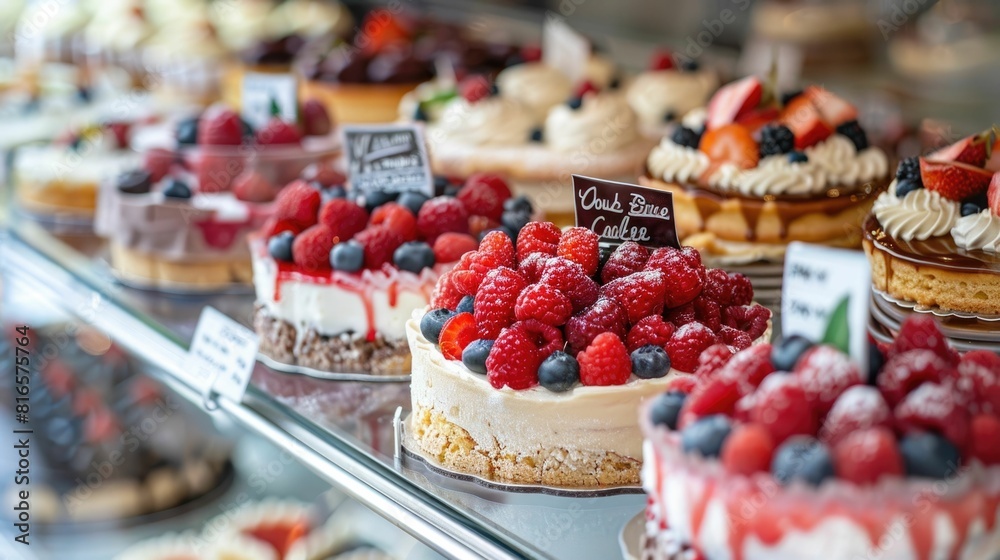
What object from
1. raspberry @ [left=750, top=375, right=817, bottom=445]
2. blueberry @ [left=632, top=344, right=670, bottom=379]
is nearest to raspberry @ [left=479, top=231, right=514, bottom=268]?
blueberry @ [left=632, top=344, right=670, bottom=379]

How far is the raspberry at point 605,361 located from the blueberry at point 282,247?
966mm

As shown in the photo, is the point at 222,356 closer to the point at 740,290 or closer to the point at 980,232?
the point at 740,290

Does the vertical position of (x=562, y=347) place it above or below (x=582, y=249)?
below

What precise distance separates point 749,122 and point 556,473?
133cm

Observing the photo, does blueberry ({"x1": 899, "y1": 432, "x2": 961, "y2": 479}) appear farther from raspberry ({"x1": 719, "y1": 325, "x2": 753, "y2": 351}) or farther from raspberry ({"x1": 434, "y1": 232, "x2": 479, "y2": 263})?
raspberry ({"x1": 434, "y1": 232, "x2": 479, "y2": 263})

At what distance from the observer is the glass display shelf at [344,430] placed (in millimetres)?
1803

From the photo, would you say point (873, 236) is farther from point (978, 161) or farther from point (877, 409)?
point (877, 409)

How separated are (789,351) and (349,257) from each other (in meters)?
1.28

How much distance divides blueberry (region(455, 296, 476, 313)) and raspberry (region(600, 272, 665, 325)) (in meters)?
0.25

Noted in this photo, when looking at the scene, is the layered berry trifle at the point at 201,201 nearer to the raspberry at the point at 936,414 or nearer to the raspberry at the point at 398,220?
the raspberry at the point at 398,220

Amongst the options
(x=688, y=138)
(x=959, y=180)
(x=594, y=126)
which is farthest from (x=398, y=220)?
(x=959, y=180)

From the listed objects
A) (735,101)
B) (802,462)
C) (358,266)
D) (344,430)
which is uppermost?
(735,101)

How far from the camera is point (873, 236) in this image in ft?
7.78

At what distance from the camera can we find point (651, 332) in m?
1.83
